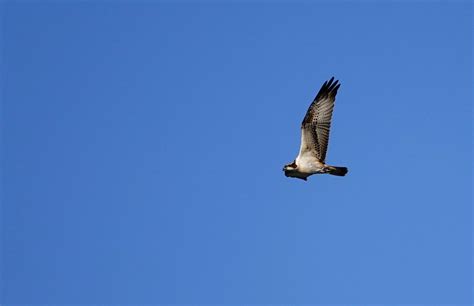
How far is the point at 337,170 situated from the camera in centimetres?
1004

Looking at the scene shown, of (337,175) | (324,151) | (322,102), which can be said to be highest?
(322,102)

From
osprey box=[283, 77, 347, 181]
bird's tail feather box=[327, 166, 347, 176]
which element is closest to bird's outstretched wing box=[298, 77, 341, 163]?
osprey box=[283, 77, 347, 181]

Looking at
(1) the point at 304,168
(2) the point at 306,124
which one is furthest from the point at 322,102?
(1) the point at 304,168

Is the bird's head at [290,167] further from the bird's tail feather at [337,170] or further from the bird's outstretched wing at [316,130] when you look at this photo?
the bird's tail feather at [337,170]

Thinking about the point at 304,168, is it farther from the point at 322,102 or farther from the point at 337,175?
the point at 322,102

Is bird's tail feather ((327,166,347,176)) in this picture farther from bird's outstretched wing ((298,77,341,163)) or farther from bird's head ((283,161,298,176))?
bird's head ((283,161,298,176))

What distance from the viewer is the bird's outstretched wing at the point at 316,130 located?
34.2 ft

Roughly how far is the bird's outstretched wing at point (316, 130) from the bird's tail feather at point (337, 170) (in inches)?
14.9

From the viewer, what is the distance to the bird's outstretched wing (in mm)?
10422

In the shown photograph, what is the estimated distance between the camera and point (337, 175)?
10.2 metres

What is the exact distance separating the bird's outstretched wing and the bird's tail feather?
380mm

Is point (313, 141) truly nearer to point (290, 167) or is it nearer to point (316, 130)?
point (316, 130)

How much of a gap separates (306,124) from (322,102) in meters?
0.83

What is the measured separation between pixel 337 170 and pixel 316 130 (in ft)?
4.10
